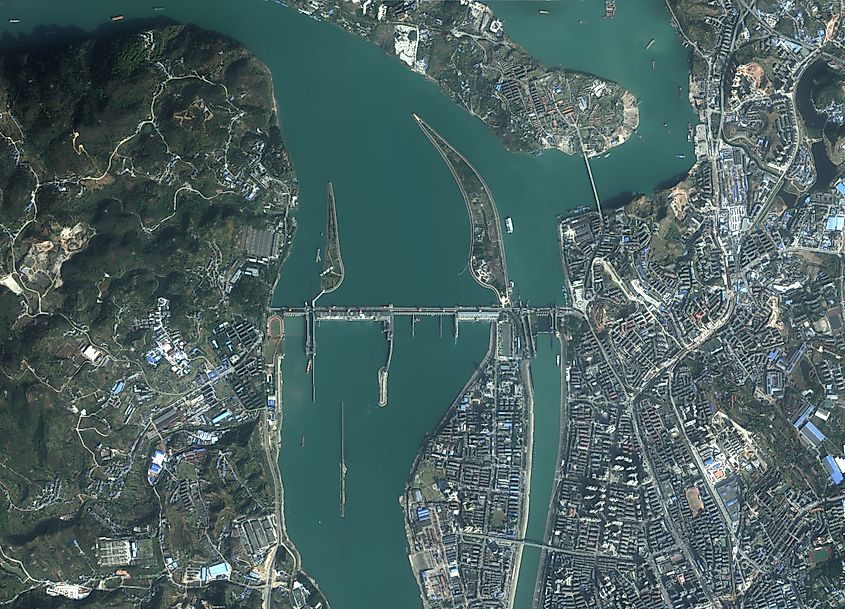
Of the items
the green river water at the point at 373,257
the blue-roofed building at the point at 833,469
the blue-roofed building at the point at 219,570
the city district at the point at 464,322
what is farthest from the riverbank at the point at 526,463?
the blue-roofed building at the point at 833,469

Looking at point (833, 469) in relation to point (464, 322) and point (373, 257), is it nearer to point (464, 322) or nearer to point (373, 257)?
point (464, 322)

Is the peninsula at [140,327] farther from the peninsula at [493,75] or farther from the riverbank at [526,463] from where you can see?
the riverbank at [526,463]

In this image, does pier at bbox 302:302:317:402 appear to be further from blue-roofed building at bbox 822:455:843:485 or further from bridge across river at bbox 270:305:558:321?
blue-roofed building at bbox 822:455:843:485

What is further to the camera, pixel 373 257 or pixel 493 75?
pixel 493 75

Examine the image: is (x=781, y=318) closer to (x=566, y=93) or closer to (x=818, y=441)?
(x=818, y=441)

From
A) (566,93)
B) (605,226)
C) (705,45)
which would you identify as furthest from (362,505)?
(705,45)

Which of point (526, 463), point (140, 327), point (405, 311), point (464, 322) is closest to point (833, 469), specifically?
point (526, 463)

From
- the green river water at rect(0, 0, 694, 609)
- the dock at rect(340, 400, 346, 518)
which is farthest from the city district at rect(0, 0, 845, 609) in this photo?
the green river water at rect(0, 0, 694, 609)
